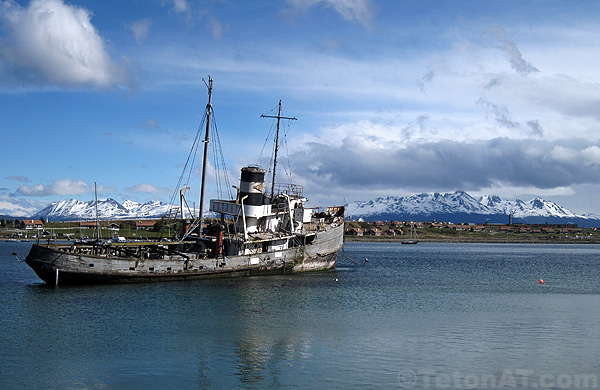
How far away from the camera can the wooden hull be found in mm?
47906

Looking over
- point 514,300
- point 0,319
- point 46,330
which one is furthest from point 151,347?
point 514,300

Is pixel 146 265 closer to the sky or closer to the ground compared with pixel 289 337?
closer to the sky

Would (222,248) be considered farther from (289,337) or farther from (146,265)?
(289,337)

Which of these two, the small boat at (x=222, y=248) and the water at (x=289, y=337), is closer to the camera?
the water at (x=289, y=337)

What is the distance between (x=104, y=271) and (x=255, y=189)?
18.8m

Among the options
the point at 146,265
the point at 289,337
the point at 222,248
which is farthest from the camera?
the point at 222,248

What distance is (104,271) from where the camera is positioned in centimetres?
4931

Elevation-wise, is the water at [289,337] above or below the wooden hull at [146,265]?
below

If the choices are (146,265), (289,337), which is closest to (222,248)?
(146,265)

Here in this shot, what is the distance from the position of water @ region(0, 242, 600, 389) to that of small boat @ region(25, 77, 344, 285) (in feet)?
5.20

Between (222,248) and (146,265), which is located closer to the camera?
(146,265)

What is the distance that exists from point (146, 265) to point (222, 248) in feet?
30.0

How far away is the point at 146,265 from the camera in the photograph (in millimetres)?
51469

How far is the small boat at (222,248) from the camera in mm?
48781
